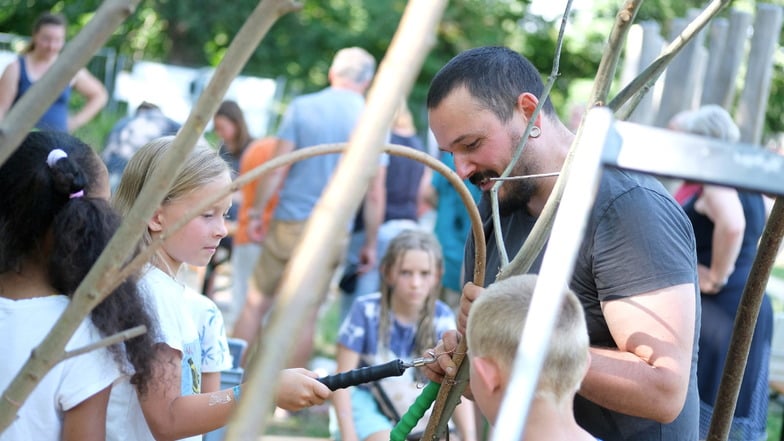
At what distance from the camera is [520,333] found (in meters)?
1.60

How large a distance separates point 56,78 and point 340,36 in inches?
742

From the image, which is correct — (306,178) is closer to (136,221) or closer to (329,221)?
(136,221)

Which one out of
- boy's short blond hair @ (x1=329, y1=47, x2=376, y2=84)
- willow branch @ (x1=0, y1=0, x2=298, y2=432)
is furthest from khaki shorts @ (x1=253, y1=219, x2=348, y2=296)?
willow branch @ (x1=0, y1=0, x2=298, y2=432)

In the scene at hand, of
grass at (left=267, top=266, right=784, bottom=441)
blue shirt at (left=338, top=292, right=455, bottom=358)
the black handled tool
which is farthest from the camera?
grass at (left=267, top=266, right=784, bottom=441)

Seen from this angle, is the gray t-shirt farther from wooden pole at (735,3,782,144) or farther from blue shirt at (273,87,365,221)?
wooden pole at (735,3,782,144)

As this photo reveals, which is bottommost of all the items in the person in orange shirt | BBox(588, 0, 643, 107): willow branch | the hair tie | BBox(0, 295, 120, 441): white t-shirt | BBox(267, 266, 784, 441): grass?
BBox(267, 266, 784, 441): grass

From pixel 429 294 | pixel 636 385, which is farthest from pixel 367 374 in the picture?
pixel 429 294

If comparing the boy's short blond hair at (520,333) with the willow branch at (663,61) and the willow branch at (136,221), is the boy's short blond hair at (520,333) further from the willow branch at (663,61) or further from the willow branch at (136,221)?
the willow branch at (136,221)

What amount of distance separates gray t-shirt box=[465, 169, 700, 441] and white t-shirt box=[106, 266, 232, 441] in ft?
2.74

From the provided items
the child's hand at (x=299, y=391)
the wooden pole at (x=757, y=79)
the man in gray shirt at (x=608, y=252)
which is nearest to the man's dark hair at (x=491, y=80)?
the man in gray shirt at (x=608, y=252)

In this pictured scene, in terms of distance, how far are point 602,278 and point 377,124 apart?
104 cm

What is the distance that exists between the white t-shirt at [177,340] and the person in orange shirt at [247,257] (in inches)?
116

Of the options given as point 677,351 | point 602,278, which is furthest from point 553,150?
point 677,351

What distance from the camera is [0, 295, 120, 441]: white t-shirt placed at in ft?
6.06
